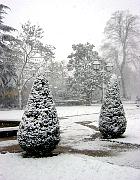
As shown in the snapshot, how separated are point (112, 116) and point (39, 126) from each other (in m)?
5.60

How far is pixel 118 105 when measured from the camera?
1508 cm

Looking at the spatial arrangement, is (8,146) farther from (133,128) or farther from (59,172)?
(133,128)

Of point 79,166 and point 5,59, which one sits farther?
point 5,59

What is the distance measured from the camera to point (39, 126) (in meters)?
10.2

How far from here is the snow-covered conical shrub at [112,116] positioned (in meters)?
14.9

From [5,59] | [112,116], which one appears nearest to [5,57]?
[5,59]

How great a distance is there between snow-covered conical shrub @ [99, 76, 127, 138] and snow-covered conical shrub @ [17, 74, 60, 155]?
495cm

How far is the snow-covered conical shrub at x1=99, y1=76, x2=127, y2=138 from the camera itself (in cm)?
1491

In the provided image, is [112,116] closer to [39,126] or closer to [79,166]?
[39,126]

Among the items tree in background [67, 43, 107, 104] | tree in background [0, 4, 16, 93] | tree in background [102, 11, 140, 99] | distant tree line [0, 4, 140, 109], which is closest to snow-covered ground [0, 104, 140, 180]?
distant tree line [0, 4, 140, 109]

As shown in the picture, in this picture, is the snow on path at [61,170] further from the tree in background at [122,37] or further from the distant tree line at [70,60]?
the tree in background at [122,37]

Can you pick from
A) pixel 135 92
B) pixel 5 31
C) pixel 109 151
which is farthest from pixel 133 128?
pixel 135 92

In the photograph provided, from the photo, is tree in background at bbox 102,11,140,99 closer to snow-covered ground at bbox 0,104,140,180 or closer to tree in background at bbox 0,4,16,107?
tree in background at bbox 0,4,16,107

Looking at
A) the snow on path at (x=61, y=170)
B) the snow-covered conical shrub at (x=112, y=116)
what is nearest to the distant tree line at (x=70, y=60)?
the snow-covered conical shrub at (x=112, y=116)
